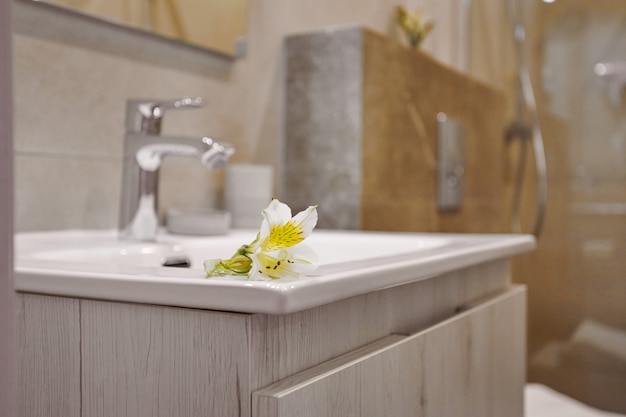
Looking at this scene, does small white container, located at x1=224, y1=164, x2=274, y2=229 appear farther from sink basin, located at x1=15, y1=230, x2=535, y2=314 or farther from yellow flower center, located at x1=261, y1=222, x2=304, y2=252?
yellow flower center, located at x1=261, y1=222, x2=304, y2=252

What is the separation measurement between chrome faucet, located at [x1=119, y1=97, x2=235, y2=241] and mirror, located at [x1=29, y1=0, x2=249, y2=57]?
0.16m

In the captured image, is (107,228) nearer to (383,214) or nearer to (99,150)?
(99,150)

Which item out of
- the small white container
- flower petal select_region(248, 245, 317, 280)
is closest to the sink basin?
flower petal select_region(248, 245, 317, 280)

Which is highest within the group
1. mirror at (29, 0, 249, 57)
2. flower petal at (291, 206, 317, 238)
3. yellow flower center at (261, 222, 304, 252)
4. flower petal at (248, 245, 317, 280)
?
mirror at (29, 0, 249, 57)

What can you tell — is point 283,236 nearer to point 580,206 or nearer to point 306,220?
point 306,220

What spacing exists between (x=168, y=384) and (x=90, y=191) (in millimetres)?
587

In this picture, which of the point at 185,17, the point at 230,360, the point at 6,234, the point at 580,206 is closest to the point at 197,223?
the point at 185,17

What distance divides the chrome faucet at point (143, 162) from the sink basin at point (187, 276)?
46mm

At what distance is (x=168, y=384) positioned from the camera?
1.74 feet

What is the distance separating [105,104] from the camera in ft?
3.52

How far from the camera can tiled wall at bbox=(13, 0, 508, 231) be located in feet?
3.15

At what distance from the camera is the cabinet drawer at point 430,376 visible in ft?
1.76

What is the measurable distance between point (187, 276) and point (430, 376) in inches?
12.4

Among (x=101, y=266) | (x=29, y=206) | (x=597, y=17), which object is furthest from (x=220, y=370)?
(x=597, y=17)
